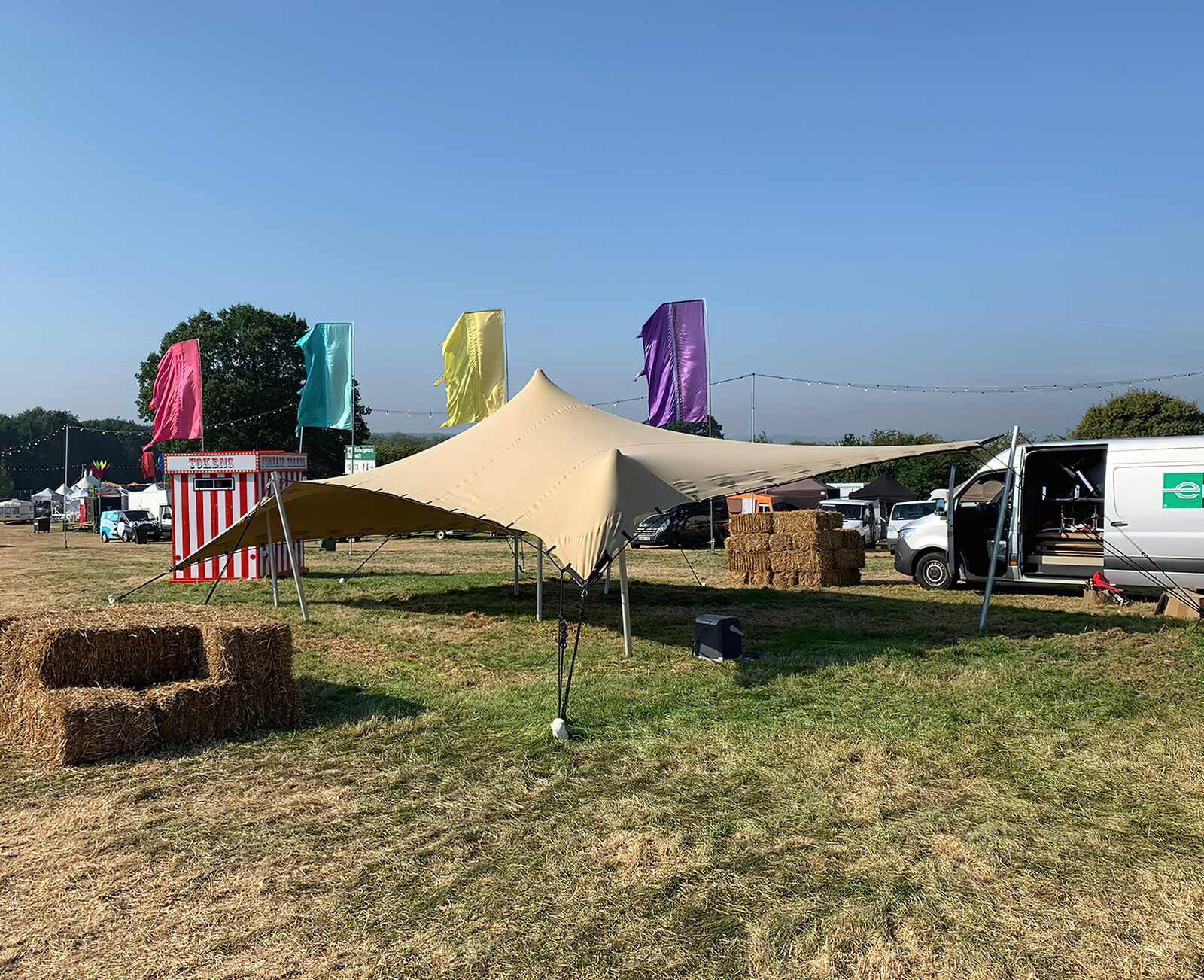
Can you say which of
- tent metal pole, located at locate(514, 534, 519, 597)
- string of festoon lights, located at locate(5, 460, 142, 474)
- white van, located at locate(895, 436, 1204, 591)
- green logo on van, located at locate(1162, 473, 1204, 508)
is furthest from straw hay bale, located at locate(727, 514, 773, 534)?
string of festoon lights, located at locate(5, 460, 142, 474)

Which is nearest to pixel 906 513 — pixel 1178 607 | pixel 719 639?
pixel 1178 607

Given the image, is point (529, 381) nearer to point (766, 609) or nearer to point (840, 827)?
point (766, 609)

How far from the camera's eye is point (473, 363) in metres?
20.0

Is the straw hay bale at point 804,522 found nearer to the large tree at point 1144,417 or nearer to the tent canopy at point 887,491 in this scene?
the tent canopy at point 887,491

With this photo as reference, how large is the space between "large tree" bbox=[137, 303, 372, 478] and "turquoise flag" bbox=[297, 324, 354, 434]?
24722mm

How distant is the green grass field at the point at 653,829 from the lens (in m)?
2.98

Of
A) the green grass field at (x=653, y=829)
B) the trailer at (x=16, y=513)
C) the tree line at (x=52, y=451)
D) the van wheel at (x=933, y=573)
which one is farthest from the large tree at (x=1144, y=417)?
the tree line at (x=52, y=451)

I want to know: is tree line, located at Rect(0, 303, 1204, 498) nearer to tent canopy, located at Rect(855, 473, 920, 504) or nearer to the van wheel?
tent canopy, located at Rect(855, 473, 920, 504)

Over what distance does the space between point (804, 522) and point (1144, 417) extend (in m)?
34.4

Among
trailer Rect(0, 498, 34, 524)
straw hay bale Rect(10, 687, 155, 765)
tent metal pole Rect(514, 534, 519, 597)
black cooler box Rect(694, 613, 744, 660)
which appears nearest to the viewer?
straw hay bale Rect(10, 687, 155, 765)

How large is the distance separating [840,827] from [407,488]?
638 cm

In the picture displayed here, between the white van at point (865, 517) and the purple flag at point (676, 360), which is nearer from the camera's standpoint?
the purple flag at point (676, 360)

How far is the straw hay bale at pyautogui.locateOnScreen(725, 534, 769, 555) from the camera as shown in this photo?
15414 mm

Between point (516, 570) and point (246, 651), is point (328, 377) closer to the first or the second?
point (516, 570)
